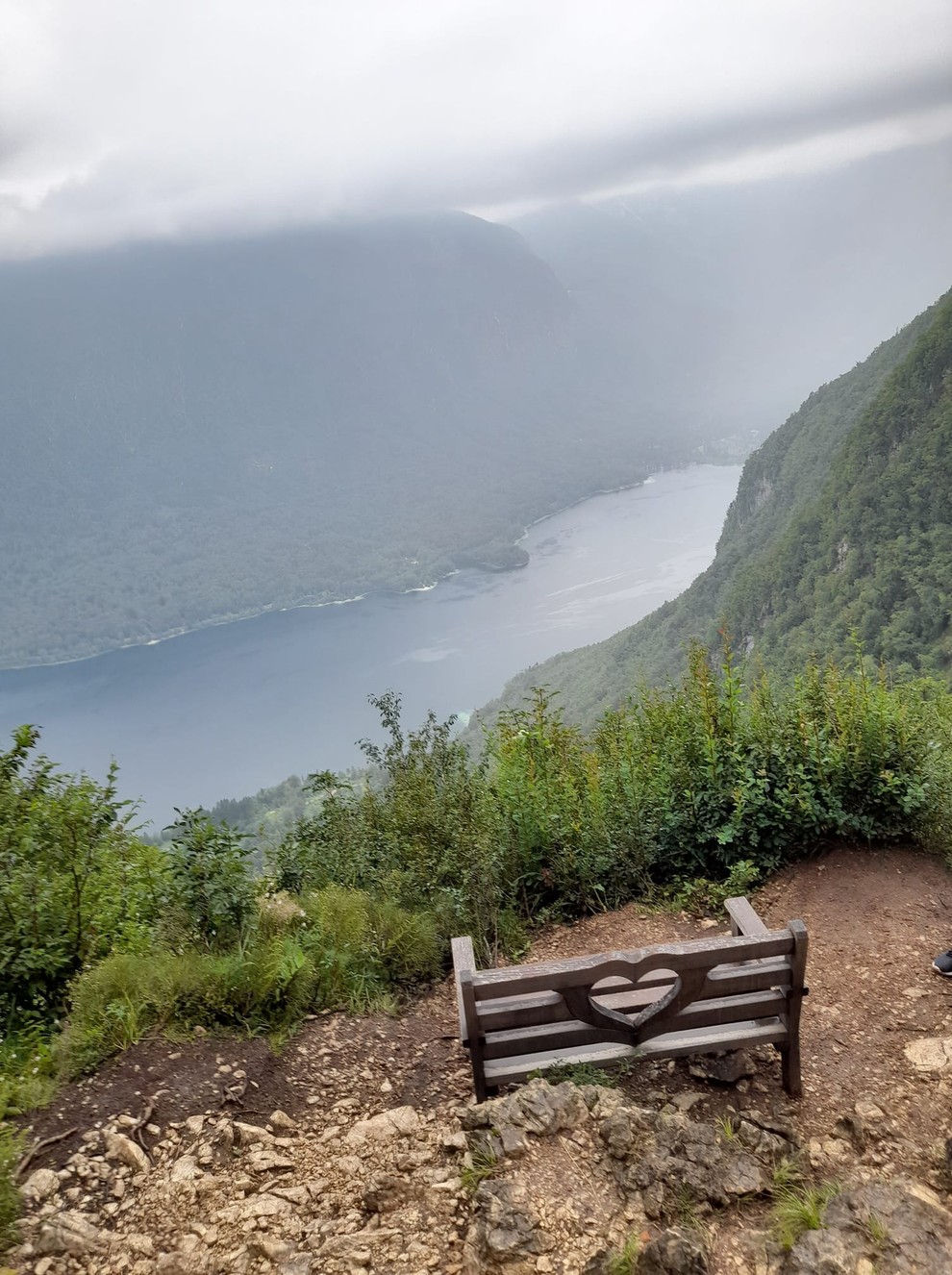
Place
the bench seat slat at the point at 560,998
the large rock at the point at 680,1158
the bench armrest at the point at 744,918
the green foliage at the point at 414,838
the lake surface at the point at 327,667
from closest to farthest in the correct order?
the large rock at the point at 680,1158
the bench seat slat at the point at 560,998
the bench armrest at the point at 744,918
the green foliage at the point at 414,838
the lake surface at the point at 327,667

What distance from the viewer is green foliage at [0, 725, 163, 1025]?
4379 millimetres

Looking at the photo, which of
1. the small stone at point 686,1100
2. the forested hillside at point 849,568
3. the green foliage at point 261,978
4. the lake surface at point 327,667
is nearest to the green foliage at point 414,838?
the green foliage at point 261,978

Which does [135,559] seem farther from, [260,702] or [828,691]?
[828,691]

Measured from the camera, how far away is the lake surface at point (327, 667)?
110 metres

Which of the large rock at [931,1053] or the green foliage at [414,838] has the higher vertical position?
the green foliage at [414,838]

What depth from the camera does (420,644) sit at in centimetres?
13562

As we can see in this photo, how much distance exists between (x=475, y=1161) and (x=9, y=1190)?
1604 mm

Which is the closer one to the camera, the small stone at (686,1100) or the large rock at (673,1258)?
the large rock at (673,1258)

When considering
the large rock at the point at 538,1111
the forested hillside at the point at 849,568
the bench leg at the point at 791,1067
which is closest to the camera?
the large rock at the point at 538,1111

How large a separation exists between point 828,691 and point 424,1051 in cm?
353

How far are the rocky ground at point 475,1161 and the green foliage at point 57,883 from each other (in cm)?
91

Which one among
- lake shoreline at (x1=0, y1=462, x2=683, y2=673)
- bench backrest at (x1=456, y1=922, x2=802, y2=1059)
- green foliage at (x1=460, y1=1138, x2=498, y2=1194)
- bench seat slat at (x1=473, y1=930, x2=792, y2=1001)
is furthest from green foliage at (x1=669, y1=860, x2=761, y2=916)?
lake shoreline at (x1=0, y1=462, x2=683, y2=673)

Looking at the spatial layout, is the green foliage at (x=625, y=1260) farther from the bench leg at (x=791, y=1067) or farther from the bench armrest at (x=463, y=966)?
the bench leg at (x=791, y=1067)

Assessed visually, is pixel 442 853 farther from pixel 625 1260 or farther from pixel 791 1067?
pixel 625 1260
